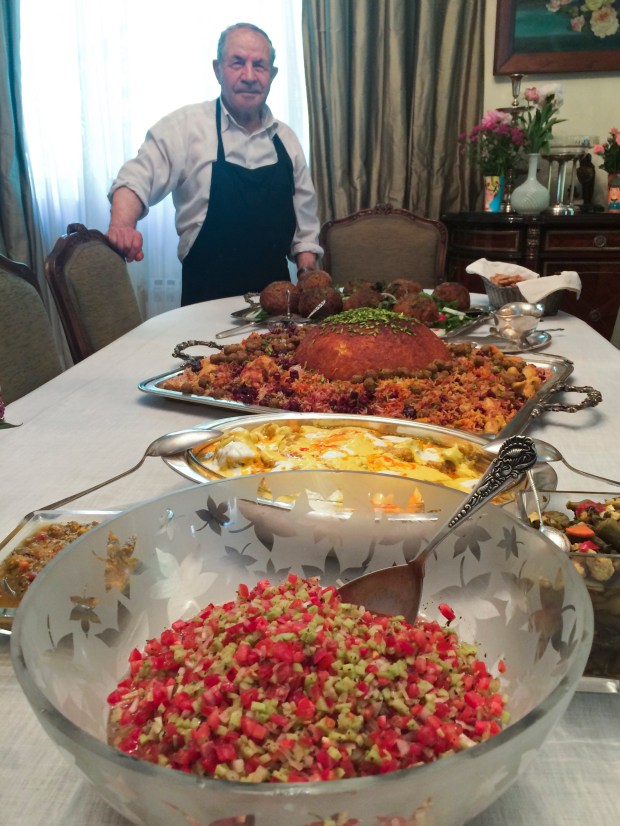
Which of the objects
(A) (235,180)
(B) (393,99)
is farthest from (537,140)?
(A) (235,180)

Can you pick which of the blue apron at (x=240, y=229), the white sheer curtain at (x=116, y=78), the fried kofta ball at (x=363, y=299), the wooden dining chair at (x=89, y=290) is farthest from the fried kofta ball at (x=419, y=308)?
the white sheer curtain at (x=116, y=78)

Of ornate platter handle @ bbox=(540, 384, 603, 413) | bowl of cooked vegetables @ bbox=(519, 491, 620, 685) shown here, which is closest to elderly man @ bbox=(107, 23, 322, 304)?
ornate platter handle @ bbox=(540, 384, 603, 413)

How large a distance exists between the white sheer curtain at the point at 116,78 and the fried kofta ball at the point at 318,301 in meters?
2.04

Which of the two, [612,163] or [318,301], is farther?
[612,163]

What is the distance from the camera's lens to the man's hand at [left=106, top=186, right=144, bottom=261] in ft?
8.21

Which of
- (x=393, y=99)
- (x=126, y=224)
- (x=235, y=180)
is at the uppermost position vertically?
(x=393, y=99)

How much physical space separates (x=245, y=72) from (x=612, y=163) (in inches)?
67.7

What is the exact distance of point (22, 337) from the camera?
1.87 m

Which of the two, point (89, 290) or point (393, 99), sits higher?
point (393, 99)

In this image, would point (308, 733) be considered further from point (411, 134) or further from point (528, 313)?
point (411, 134)

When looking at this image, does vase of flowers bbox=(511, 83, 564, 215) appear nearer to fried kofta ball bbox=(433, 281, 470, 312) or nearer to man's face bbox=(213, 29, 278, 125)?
man's face bbox=(213, 29, 278, 125)

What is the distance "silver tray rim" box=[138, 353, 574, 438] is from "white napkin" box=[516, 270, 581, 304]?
600mm

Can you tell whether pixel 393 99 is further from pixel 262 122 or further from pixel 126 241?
pixel 126 241

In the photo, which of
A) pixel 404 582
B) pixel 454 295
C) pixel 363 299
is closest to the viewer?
pixel 404 582
